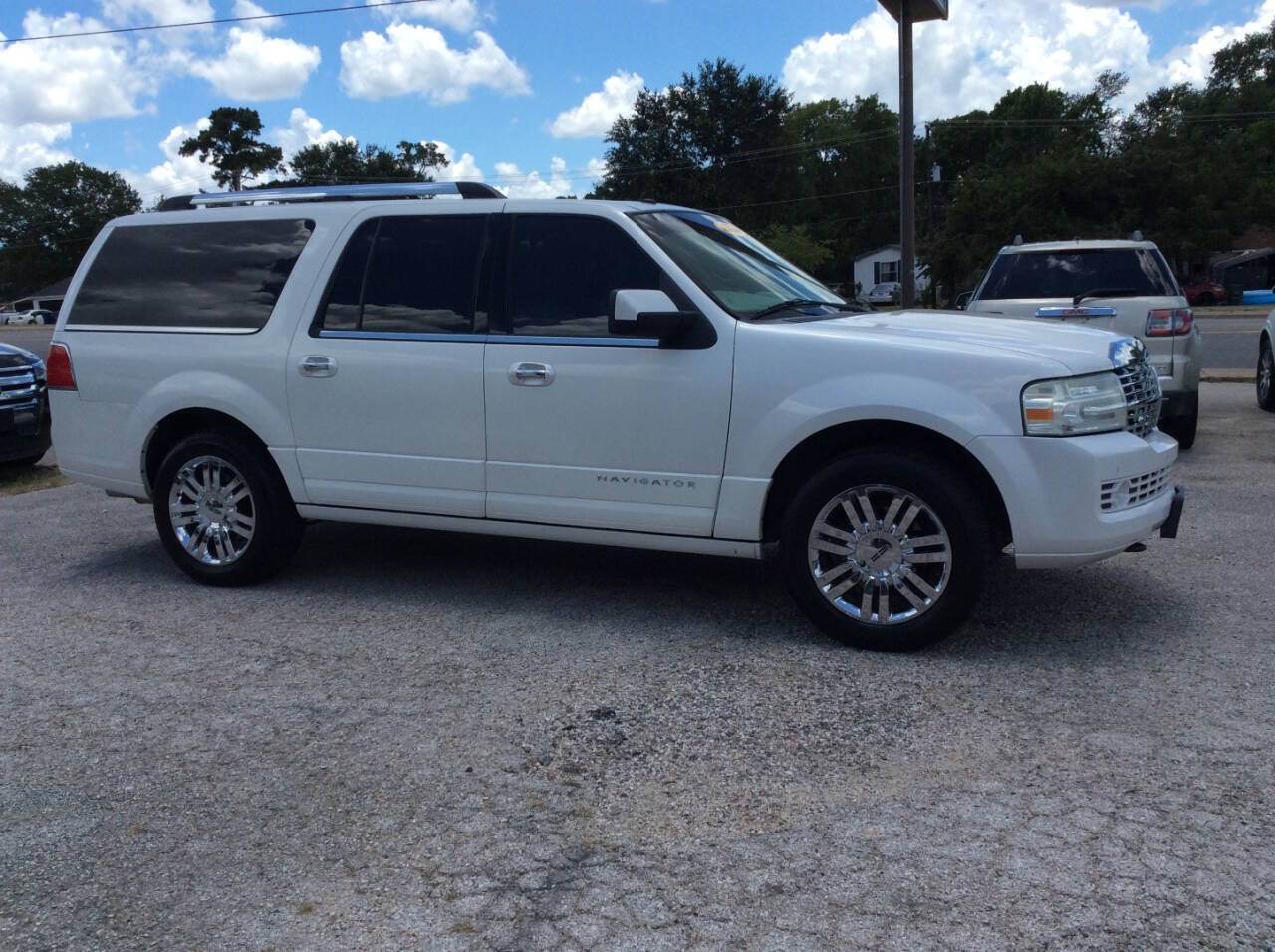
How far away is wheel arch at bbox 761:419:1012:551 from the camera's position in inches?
189

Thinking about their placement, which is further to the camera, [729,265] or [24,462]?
[24,462]

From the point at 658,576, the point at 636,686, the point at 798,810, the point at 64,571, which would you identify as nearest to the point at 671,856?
the point at 798,810

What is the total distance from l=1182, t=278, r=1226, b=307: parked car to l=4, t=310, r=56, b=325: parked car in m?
71.9

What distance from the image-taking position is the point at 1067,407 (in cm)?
458

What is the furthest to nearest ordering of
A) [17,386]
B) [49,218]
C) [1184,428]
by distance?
[49,218]
[17,386]
[1184,428]

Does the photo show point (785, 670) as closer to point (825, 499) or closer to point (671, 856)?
point (825, 499)

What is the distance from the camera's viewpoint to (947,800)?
3525 mm

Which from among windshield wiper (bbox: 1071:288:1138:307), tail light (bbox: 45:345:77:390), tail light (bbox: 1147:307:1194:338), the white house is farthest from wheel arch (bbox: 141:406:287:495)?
the white house

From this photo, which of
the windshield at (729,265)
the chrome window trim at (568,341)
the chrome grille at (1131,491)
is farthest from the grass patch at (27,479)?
the chrome grille at (1131,491)

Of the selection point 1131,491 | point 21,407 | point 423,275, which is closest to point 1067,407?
point 1131,491

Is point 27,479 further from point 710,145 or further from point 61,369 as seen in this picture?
point 710,145

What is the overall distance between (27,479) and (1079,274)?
909 centimetres

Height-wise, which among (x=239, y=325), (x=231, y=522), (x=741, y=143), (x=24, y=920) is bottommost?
(x=24, y=920)

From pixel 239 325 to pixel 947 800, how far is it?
4.27 metres
